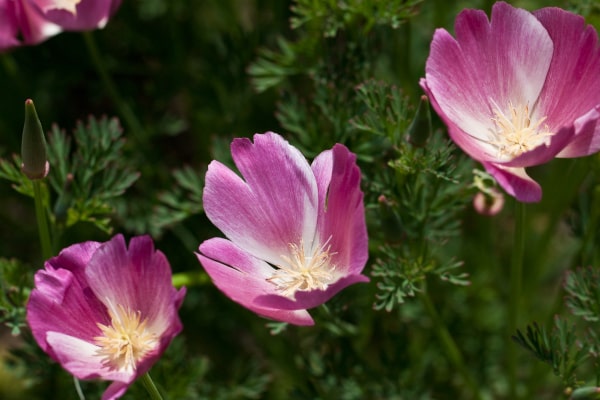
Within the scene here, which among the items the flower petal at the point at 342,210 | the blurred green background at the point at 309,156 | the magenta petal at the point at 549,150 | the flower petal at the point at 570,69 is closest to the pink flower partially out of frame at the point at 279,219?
the flower petal at the point at 342,210

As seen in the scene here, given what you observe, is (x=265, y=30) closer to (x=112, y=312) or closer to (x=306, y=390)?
(x=306, y=390)

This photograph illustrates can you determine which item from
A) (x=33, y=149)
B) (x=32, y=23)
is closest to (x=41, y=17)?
(x=32, y=23)

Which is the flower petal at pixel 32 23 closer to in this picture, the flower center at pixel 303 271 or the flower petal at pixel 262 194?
the flower petal at pixel 262 194

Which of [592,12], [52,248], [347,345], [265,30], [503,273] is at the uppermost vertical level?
[592,12]

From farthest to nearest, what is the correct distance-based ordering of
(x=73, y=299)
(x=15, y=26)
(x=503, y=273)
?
(x=503, y=273)
(x=15, y=26)
(x=73, y=299)

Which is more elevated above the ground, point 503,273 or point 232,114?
point 232,114

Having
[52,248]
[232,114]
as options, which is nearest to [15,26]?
[52,248]

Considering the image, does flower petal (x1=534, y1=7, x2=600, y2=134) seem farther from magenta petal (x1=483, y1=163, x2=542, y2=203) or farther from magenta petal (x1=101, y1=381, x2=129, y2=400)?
magenta petal (x1=101, y1=381, x2=129, y2=400)

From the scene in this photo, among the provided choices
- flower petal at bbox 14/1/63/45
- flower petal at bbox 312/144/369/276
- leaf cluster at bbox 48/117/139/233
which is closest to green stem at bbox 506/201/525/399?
flower petal at bbox 312/144/369/276
